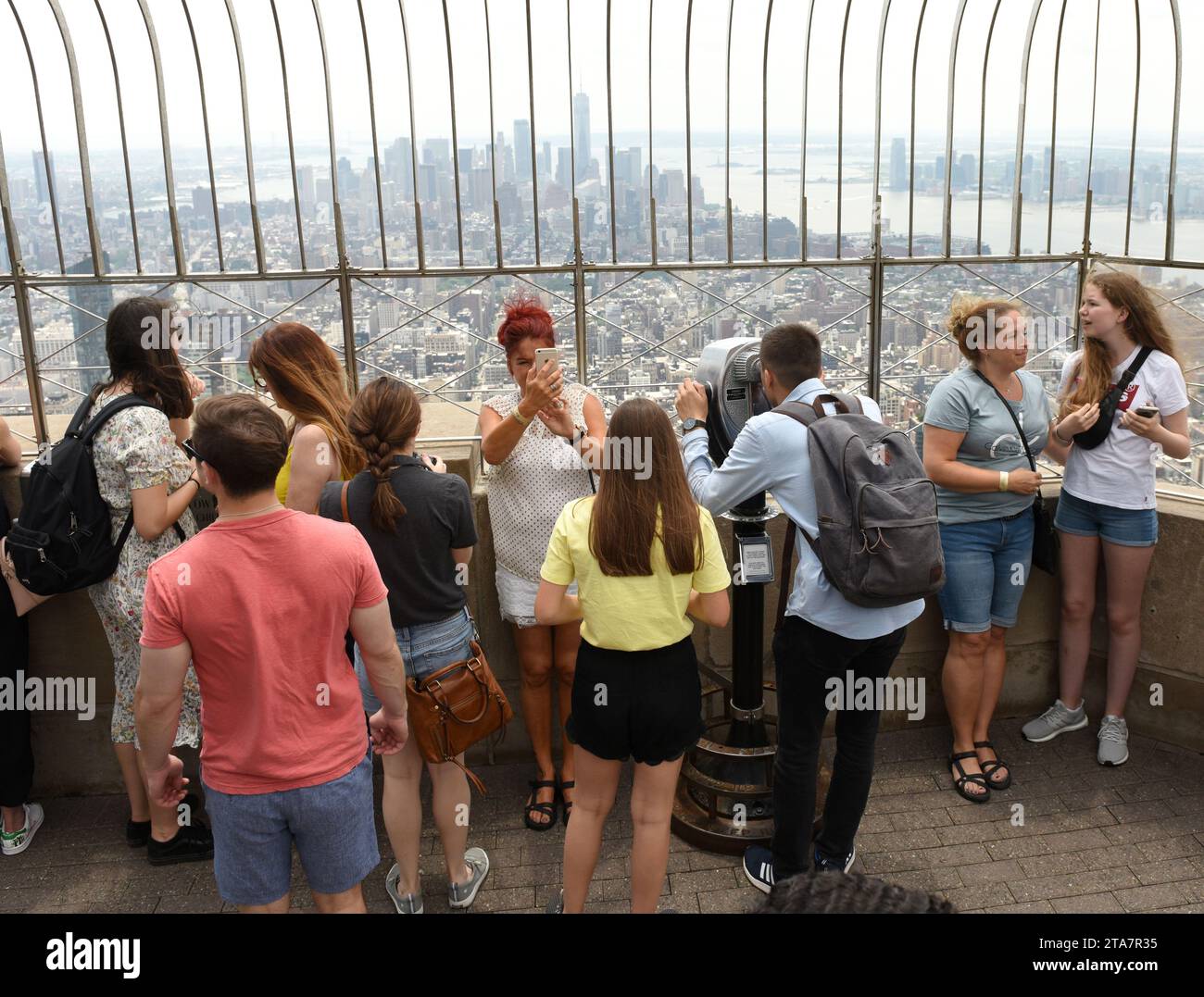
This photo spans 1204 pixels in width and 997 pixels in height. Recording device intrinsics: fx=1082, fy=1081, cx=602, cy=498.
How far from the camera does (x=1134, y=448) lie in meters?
3.99

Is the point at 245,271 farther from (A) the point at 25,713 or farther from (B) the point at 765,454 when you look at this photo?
(B) the point at 765,454

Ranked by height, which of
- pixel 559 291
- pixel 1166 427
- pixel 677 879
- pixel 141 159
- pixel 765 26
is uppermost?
pixel 765 26

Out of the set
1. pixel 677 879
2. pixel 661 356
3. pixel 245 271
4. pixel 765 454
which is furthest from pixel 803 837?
pixel 245 271

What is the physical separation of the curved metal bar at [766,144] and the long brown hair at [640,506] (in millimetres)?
2183

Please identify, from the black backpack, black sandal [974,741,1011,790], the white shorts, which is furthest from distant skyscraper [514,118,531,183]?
black sandal [974,741,1011,790]

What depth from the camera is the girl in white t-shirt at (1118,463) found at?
3.98 metres

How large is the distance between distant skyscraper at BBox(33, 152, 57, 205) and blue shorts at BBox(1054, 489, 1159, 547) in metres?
4.24

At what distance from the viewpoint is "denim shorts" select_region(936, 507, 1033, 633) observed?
3982mm

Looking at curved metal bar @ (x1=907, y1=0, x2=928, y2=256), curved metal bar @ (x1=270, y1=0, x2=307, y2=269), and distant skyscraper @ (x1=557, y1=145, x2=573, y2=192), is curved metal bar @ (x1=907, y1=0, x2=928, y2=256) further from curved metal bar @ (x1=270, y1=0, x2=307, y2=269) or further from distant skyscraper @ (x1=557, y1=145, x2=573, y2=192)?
curved metal bar @ (x1=270, y1=0, x2=307, y2=269)

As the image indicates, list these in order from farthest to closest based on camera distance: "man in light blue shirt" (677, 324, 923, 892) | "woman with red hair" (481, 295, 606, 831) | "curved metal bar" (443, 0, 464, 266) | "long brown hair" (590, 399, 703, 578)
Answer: "curved metal bar" (443, 0, 464, 266) → "woman with red hair" (481, 295, 606, 831) → "man in light blue shirt" (677, 324, 923, 892) → "long brown hair" (590, 399, 703, 578)

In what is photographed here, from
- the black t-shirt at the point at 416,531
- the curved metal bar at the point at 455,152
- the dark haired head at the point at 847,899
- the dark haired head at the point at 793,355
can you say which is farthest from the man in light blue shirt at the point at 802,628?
the dark haired head at the point at 847,899
